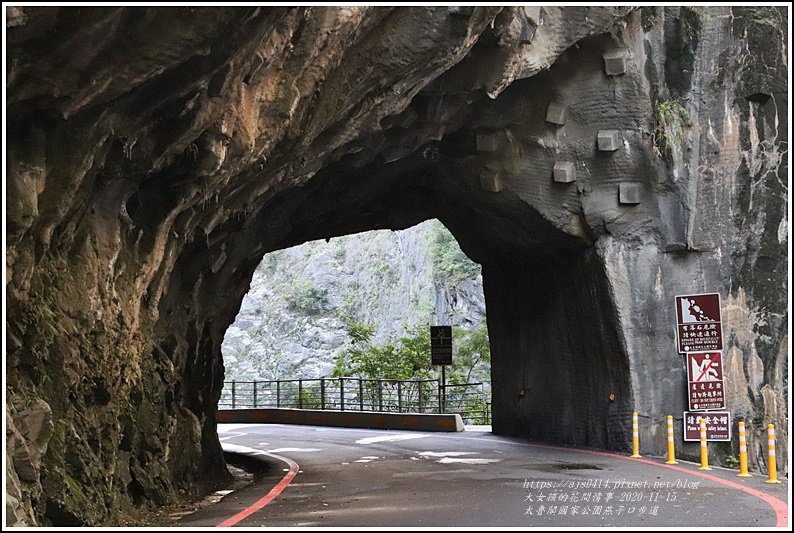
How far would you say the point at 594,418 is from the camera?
773 inches

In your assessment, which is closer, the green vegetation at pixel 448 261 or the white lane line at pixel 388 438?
the white lane line at pixel 388 438

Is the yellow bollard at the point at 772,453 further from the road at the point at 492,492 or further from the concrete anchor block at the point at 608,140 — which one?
the concrete anchor block at the point at 608,140

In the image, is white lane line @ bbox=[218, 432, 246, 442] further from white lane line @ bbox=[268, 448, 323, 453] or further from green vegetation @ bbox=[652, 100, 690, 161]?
green vegetation @ bbox=[652, 100, 690, 161]

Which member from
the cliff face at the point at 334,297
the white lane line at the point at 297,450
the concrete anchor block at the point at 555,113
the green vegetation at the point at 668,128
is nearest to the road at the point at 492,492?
the white lane line at the point at 297,450

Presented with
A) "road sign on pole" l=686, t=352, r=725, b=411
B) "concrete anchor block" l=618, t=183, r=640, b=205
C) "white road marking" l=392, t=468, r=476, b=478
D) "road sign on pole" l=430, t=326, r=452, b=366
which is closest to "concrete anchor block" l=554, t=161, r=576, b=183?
"concrete anchor block" l=618, t=183, r=640, b=205

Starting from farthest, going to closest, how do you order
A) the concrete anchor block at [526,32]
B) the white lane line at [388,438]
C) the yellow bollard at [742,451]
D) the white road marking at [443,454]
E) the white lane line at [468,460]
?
the white lane line at [388,438]
the white road marking at [443,454]
the white lane line at [468,460]
the concrete anchor block at [526,32]
the yellow bollard at [742,451]

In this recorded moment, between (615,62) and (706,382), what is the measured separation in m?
6.11

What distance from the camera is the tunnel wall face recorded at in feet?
62.6

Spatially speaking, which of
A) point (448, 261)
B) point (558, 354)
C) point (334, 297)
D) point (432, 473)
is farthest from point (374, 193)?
point (334, 297)

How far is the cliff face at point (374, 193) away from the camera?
8.91 m

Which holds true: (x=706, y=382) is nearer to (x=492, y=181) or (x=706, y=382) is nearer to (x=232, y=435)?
Answer: (x=492, y=181)

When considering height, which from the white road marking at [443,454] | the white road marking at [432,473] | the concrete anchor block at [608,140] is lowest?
the white road marking at [443,454]

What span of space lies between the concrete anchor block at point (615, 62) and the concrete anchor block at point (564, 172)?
1888 millimetres

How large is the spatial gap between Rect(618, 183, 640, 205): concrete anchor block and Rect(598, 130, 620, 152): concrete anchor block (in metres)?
0.79
